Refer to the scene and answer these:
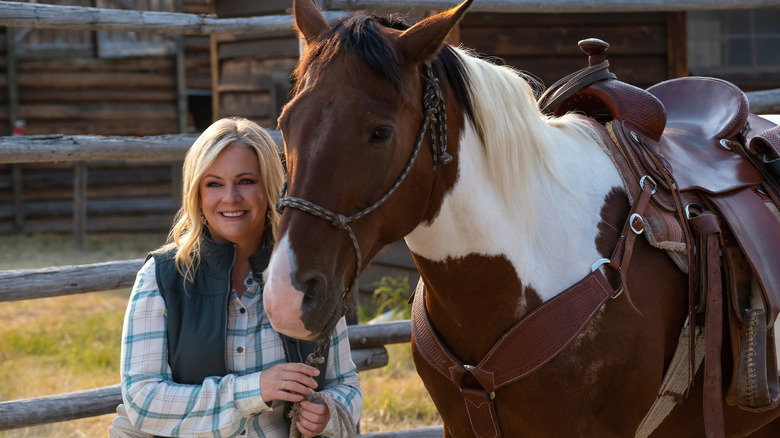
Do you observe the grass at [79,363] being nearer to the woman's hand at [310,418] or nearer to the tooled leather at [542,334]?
the woman's hand at [310,418]

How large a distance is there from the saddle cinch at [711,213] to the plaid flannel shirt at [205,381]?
0.89 m

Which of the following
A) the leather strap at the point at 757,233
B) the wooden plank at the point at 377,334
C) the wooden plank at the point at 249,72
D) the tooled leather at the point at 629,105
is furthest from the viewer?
the wooden plank at the point at 249,72

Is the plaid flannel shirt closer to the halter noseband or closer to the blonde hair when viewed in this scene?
the blonde hair

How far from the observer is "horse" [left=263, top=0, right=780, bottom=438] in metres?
1.52

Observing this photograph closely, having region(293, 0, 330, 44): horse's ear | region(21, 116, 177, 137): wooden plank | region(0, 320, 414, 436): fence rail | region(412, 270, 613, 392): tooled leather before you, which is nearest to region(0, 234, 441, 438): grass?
region(0, 320, 414, 436): fence rail

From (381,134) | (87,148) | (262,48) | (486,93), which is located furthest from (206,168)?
(262,48)

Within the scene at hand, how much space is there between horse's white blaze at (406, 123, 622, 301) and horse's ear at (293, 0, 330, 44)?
0.40m

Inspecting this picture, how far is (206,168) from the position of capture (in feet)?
6.53

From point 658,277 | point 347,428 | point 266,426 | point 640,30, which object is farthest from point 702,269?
point 640,30

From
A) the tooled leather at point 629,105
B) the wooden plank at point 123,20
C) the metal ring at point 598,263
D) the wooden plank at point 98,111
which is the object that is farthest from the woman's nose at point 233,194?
the wooden plank at point 98,111

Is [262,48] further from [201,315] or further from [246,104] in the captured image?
[201,315]

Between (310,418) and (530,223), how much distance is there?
27.7 inches

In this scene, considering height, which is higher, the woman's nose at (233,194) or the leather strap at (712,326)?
the woman's nose at (233,194)

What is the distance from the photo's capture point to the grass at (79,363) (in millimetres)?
4082
